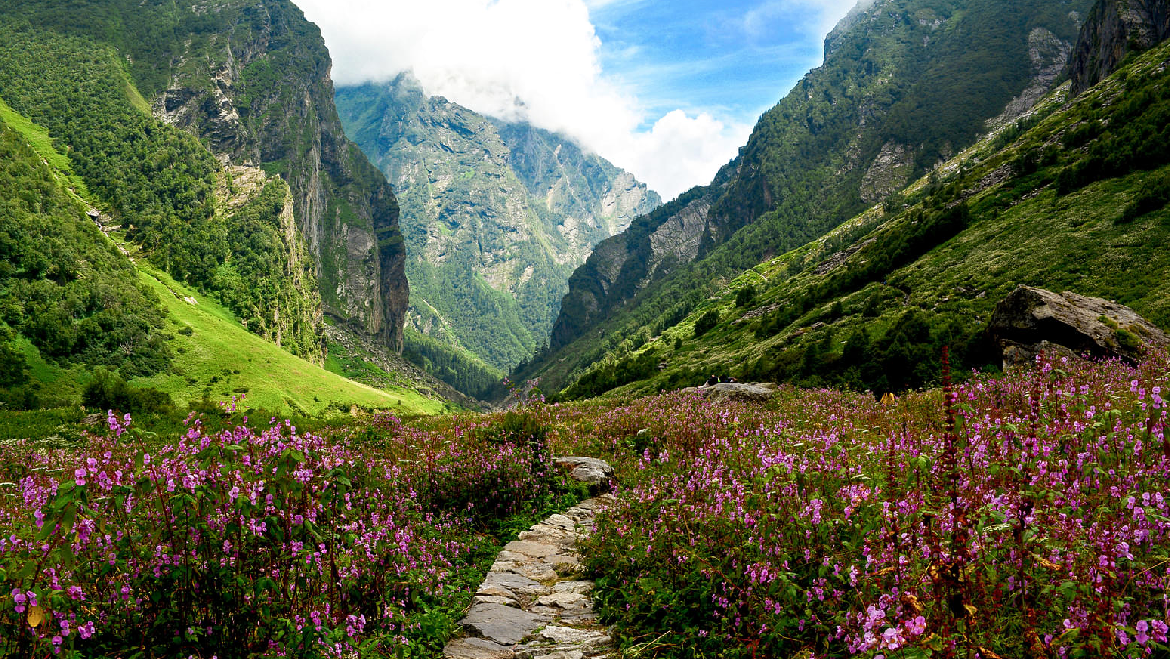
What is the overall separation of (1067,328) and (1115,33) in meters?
135

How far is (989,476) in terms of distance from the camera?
5180 mm

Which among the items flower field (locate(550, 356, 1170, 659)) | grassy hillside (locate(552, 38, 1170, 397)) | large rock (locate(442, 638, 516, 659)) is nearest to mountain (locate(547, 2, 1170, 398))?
grassy hillside (locate(552, 38, 1170, 397))

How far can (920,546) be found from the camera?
3.93m

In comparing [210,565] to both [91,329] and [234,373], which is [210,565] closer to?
[234,373]

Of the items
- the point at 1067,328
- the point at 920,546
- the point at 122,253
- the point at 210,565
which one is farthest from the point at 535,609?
the point at 122,253

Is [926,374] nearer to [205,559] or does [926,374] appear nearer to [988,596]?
[988,596]

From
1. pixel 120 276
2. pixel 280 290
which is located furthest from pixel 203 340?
pixel 280 290

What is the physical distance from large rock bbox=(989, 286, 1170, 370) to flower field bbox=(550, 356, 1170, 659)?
12.1 meters

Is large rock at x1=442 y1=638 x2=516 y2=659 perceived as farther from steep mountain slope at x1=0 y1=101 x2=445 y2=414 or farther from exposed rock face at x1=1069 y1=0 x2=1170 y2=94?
exposed rock face at x1=1069 y1=0 x2=1170 y2=94

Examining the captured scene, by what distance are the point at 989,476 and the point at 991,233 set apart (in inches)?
1918

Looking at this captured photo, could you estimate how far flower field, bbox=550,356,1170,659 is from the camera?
3.15 meters

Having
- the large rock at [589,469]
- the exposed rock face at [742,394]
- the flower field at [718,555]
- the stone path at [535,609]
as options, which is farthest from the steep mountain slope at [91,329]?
the flower field at [718,555]

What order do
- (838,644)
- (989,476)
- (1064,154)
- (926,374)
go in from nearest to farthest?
(838,644) → (989,476) → (926,374) → (1064,154)

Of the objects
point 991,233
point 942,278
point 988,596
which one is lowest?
point 988,596
